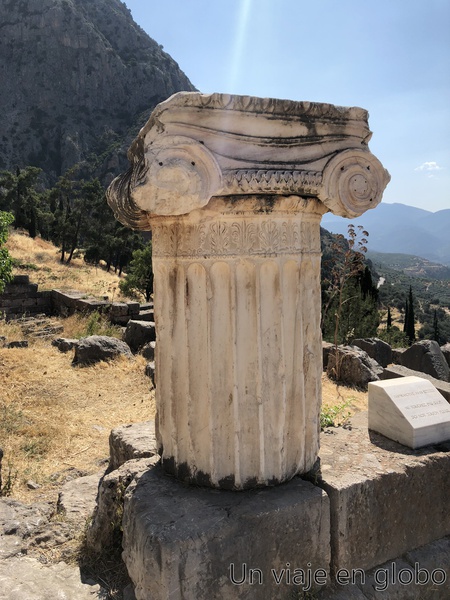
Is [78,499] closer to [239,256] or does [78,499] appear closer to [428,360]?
[239,256]

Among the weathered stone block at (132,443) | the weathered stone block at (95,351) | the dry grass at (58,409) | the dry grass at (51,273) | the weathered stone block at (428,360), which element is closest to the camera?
the weathered stone block at (132,443)

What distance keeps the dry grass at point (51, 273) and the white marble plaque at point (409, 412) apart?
13.2m

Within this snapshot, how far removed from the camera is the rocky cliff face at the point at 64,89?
237 feet

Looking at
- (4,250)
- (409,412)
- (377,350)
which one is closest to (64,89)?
(4,250)

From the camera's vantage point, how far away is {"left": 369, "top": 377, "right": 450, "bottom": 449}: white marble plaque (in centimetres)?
291

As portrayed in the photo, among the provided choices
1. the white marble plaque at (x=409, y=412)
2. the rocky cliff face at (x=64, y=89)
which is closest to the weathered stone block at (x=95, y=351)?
the white marble plaque at (x=409, y=412)

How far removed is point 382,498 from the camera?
8.13ft

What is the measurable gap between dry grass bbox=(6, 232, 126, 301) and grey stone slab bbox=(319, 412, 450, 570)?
13500mm

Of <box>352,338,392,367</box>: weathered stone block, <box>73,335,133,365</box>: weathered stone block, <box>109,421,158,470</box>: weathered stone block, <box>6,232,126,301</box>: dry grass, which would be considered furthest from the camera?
<box>6,232,126,301</box>: dry grass

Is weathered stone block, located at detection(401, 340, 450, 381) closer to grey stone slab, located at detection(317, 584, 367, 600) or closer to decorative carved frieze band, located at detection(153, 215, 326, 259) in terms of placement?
grey stone slab, located at detection(317, 584, 367, 600)

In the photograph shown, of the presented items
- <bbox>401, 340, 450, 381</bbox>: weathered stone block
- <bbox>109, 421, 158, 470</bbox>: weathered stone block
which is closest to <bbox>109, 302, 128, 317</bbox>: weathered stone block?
<bbox>401, 340, 450, 381</bbox>: weathered stone block

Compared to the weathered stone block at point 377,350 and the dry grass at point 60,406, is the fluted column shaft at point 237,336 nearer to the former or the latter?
the dry grass at point 60,406

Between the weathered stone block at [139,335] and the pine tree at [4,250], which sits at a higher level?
→ the pine tree at [4,250]

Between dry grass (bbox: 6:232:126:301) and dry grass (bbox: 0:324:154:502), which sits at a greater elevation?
dry grass (bbox: 6:232:126:301)
